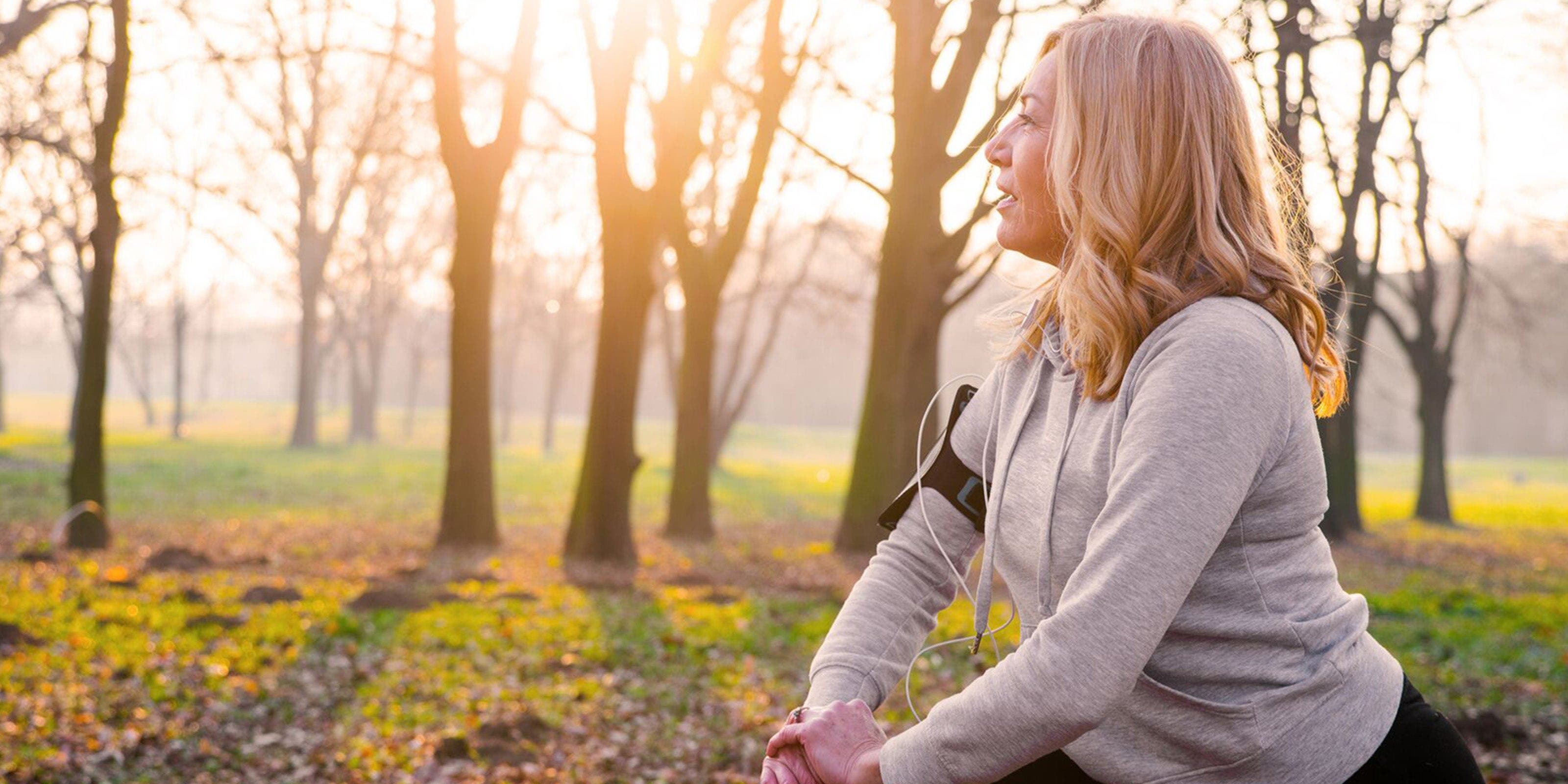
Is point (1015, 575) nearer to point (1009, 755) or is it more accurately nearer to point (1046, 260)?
point (1009, 755)

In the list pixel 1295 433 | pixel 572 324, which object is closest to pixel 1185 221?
pixel 1295 433

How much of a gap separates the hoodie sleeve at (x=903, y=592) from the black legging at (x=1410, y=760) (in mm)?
332

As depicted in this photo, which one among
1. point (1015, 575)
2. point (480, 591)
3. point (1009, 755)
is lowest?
point (480, 591)

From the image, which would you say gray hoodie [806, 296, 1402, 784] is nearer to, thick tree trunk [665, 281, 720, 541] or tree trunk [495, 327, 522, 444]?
thick tree trunk [665, 281, 720, 541]

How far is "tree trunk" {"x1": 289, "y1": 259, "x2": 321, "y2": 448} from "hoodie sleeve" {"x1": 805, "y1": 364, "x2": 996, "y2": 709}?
31.3 metres

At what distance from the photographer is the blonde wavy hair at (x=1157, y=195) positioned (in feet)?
5.29

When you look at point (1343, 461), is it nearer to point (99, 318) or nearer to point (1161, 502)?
point (99, 318)

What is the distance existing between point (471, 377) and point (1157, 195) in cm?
1262

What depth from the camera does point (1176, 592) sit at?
57.1 inches

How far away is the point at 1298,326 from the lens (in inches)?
65.0

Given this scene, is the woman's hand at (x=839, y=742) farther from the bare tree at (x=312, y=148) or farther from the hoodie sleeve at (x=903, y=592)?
the bare tree at (x=312, y=148)

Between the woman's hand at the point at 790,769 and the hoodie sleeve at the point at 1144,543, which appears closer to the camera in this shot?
the hoodie sleeve at the point at 1144,543

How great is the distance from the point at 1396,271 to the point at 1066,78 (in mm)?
24242

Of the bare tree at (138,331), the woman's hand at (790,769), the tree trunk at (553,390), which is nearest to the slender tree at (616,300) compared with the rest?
the woman's hand at (790,769)
